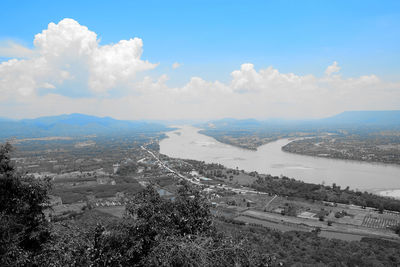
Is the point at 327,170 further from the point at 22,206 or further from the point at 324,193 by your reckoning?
the point at 22,206

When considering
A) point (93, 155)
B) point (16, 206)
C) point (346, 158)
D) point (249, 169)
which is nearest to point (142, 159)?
point (93, 155)

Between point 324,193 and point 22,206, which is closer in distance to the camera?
point 22,206

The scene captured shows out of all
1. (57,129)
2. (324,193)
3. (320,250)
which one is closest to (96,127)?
(57,129)

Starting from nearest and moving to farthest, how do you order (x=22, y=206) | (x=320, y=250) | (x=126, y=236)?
(x=126, y=236)
(x=22, y=206)
(x=320, y=250)

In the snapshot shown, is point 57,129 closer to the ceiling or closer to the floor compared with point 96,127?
closer to the floor

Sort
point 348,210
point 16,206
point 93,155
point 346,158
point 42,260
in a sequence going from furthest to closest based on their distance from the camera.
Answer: point 93,155 < point 346,158 < point 348,210 < point 16,206 < point 42,260

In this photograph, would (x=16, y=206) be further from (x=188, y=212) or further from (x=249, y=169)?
(x=249, y=169)

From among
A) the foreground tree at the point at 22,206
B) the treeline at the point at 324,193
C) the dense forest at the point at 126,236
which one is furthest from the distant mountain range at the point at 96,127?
the dense forest at the point at 126,236
